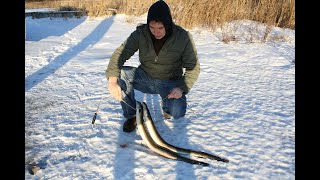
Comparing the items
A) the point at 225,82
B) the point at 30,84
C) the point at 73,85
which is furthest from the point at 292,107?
the point at 30,84

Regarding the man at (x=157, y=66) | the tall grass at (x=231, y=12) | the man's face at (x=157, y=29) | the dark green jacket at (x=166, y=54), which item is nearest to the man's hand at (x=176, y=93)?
the man at (x=157, y=66)

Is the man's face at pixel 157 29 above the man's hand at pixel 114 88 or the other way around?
above

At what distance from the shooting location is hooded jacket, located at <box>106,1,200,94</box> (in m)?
3.08

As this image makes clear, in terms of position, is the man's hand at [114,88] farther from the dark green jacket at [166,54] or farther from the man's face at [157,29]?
the man's face at [157,29]

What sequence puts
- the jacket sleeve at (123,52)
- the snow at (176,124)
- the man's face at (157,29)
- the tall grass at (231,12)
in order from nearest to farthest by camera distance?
the snow at (176,124)
the man's face at (157,29)
the jacket sleeve at (123,52)
the tall grass at (231,12)

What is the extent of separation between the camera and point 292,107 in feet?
12.2

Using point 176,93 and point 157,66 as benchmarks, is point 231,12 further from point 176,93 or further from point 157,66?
point 176,93

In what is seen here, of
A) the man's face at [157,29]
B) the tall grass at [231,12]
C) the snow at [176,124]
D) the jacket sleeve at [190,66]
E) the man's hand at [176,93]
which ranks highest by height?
the tall grass at [231,12]

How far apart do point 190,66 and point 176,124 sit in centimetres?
63

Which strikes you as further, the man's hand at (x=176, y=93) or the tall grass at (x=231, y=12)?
the tall grass at (x=231, y=12)

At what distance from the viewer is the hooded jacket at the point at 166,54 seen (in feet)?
10.1

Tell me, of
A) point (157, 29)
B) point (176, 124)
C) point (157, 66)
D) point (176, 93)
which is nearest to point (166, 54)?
point (157, 66)

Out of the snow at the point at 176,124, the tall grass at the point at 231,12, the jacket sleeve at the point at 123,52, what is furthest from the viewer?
the tall grass at the point at 231,12
